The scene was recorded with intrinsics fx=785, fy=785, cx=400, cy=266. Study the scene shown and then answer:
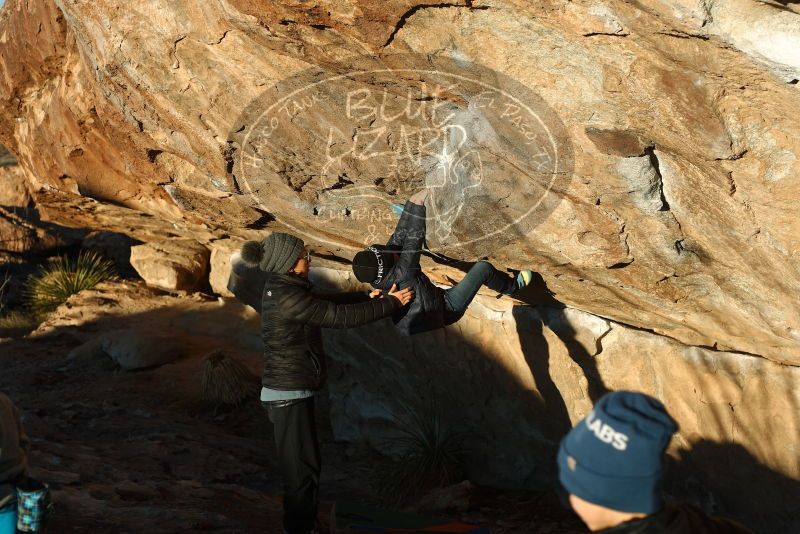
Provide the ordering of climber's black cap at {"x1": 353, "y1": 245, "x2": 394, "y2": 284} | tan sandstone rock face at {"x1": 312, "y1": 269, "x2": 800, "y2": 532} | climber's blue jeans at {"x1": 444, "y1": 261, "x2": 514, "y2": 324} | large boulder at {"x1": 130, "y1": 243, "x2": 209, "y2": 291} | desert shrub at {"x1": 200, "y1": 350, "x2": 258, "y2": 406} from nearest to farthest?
climber's black cap at {"x1": 353, "y1": 245, "x2": 394, "y2": 284} < tan sandstone rock face at {"x1": 312, "y1": 269, "x2": 800, "y2": 532} < climber's blue jeans at {"x1": 444, "y1": 261, "x2": 514, "y2": 324} < desert shrub at {"x1": 200, "y1": 350, "x2": 258, "y2": 406} < large boulder at {"x1": 130, "y1": 243, "x2": 209, "y2": 291}

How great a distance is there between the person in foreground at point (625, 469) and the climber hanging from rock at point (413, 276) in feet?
9.72

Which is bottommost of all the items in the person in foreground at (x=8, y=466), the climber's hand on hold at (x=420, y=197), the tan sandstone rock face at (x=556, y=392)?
the tan sandstone rock face at (x=556, y=392)

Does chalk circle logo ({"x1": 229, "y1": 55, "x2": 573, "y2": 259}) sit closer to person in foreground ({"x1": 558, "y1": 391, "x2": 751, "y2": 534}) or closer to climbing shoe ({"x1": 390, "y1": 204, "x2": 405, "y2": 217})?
climbing shoe ({"x1": 390, "y1": 204, "x2": 405, "y2": 217})

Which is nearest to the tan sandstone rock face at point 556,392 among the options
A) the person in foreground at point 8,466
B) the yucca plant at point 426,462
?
the yucca plant at point 426,462

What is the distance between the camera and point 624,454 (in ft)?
6.06

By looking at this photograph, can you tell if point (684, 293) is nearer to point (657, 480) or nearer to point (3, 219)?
point (657, 480)

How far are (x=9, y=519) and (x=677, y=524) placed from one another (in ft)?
8.03

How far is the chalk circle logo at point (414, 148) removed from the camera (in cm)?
412

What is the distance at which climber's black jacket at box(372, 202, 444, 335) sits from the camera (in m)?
4.93

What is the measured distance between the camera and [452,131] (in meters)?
4.56

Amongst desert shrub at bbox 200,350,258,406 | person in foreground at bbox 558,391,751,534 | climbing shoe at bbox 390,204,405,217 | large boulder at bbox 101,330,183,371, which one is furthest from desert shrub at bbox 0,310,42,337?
person in foreground at bbox 558,391,751,534

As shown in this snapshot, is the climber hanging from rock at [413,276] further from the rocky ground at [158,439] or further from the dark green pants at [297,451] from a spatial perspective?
the rocky ground at [158,439]

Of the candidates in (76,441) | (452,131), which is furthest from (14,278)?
(452,131)

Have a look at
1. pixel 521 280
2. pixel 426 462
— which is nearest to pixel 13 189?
pixel 426 462
